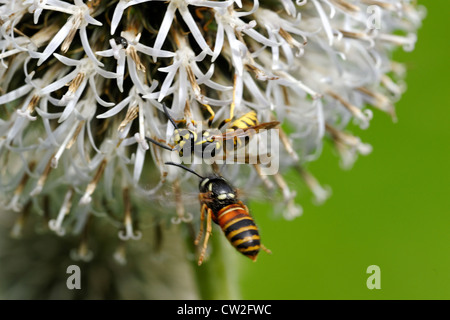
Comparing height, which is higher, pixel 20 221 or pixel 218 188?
pixel 20 221

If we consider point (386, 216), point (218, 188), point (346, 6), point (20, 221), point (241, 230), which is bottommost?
point (241, 230)

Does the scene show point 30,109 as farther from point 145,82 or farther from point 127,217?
point 127,217

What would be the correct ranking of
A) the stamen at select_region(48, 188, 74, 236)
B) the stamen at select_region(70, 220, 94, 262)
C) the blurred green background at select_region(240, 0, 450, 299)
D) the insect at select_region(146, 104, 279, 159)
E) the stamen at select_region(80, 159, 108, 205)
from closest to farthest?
the insect at select_region(146, 104, 279, 159) → the stamen at select_region(80, 159, 108, 205) → the stamen at select_region(48, 188, 74, 236) → the stamen at select_region(70, 220, 94, 262) → the blurred green background at select_region(240, 0, 450, 299)

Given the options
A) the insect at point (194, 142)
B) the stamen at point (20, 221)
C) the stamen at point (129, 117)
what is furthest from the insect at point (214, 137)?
the stamen at point (20, 221)

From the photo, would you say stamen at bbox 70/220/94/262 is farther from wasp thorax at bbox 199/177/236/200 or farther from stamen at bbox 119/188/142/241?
wasp thorax at bbox 199/177/236/200

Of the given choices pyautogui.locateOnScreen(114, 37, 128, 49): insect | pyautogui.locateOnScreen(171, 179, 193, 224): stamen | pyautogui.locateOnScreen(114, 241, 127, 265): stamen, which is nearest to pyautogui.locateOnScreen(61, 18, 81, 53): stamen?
pyautogui.locateOnScreen(114, 37, 128, 49): insect

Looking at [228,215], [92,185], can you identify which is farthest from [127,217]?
[228,215]

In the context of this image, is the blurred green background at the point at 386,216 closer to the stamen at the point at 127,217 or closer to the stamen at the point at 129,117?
the stamen at the point at 127,217
